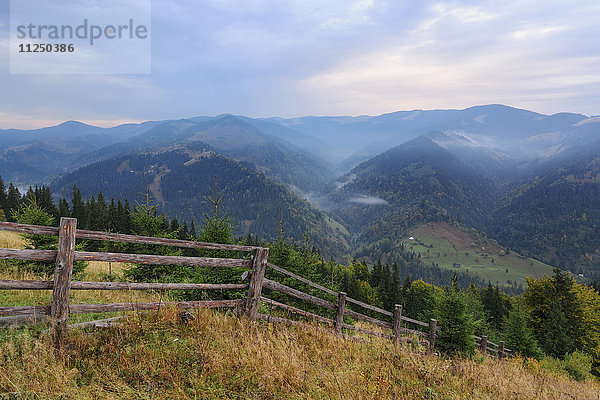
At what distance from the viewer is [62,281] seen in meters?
4.50

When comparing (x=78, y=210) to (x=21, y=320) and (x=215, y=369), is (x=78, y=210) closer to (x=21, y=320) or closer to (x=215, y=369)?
(x=21, y=320)

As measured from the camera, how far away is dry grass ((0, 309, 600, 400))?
3605mm

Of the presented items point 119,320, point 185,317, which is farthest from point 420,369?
point 119,320

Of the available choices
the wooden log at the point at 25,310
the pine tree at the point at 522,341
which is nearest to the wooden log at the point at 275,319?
the wooden log at the point at 25,310

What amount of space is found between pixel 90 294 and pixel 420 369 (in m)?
8.74

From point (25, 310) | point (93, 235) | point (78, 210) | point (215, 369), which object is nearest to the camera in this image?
point (215, 369)

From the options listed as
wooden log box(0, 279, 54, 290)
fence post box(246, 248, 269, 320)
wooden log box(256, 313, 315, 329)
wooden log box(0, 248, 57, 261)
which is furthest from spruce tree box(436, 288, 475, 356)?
wooden log box(0, 248, 57, 261)

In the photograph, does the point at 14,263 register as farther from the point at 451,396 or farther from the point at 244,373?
the point at 451,396

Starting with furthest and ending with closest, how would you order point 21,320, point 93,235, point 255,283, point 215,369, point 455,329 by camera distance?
point 455,329 → point 255,283 → point 93,235 → point 21,320 → point 215,369

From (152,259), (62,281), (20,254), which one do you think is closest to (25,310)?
(62,281)

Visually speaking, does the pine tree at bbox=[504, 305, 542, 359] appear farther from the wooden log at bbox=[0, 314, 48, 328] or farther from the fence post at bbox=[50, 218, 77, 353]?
the wooden log at bbox=[0, 314, 48, 328]

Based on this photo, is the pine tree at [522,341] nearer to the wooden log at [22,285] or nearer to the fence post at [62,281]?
the fence post at [62,281]

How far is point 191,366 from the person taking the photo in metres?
4.17

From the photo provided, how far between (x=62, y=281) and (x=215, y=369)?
2.74 m
